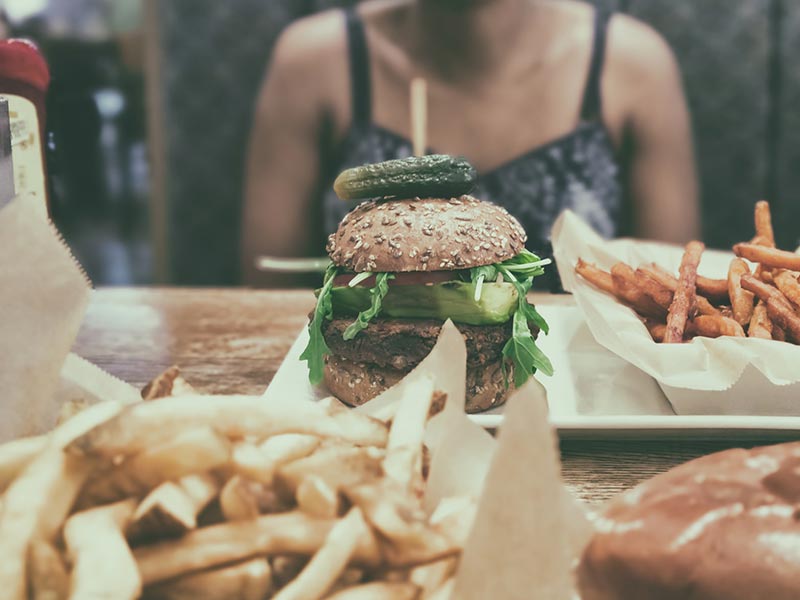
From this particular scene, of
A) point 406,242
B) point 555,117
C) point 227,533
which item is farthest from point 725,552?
point 555,117

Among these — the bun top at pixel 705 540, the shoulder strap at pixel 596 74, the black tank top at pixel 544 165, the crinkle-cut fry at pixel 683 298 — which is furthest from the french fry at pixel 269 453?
the shoulder strap at pixel 596 74

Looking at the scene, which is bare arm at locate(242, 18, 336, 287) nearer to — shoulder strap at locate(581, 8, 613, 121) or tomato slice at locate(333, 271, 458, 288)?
shoulder strap at locate(581, 8, 613, 121)

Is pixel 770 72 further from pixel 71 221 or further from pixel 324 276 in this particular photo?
pixel 71 221

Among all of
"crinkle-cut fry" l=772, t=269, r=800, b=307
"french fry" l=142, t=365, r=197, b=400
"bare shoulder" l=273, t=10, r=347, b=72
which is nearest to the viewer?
"french fry" l=142, t=365, r=197, b=400

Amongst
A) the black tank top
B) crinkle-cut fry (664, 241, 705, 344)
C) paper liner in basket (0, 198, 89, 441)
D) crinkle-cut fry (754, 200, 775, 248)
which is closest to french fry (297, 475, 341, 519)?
paper liner in basket (0, 198, 89, 441)

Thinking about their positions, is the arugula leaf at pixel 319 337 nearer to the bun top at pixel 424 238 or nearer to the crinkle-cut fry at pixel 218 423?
the bun top at pixel 424 238
